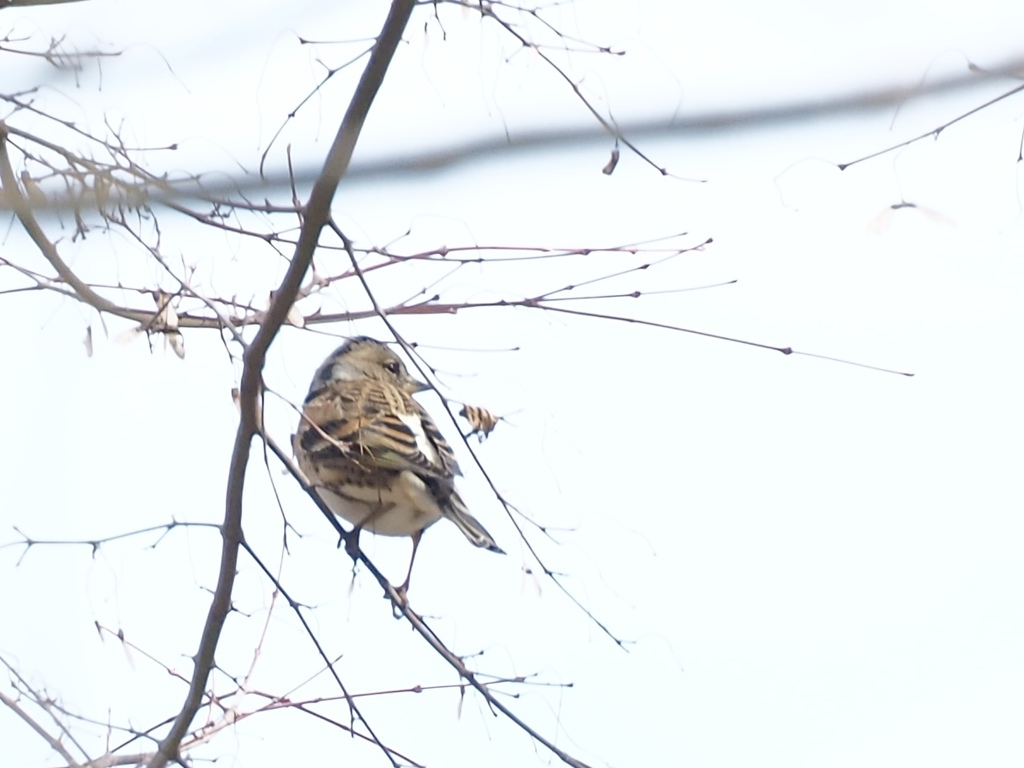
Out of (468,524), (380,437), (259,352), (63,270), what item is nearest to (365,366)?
(380,437)

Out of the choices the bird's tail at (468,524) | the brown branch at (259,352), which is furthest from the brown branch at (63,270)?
the bird's tail at (468,524)

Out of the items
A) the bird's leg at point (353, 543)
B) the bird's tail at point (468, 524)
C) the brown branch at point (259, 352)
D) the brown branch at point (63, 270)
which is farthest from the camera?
the bird's tail at point (468, 524)

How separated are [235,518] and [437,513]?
75.6 inches

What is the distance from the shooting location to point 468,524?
237 inches

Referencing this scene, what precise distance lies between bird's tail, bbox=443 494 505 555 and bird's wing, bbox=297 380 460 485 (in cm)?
11

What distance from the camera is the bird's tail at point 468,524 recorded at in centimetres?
588

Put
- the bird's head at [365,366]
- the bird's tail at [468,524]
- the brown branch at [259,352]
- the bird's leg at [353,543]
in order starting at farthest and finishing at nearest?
the bird's head at [365,366] → the bird's tail at [468,524] → the bird's leg at [353,543] → the brown branch at [259,352]

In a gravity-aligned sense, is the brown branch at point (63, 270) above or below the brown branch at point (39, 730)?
above

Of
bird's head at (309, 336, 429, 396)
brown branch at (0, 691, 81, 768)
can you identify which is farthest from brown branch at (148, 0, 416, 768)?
bird's head at (309, 336, 429, 396)

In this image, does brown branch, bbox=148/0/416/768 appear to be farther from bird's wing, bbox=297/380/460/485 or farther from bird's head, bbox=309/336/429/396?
bird's head, bbox=309/336/429/396

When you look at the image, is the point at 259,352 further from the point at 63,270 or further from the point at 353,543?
the point at 353,543

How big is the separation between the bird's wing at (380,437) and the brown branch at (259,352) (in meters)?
1.33

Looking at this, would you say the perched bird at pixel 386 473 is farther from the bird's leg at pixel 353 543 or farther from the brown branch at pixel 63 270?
the brown branch at pixel 63 270

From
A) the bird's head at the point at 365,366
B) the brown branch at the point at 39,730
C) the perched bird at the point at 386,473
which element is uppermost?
the bird's head at the point at 365,366
